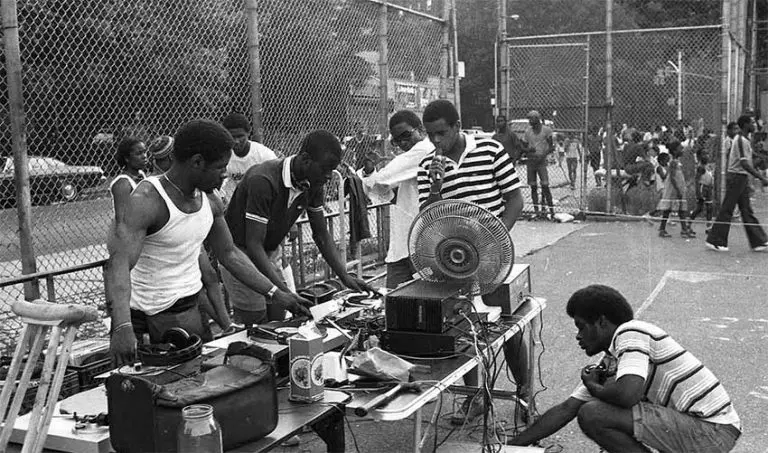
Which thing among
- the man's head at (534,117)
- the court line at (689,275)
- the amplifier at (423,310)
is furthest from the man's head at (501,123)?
the amplifier at (423,310)

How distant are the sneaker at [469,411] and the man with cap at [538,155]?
9416 millimetres

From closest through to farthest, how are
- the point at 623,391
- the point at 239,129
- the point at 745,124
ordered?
the point at 623,391
the point at 239,129
the point at 745,124

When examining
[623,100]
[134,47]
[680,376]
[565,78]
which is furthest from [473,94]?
[680,376]

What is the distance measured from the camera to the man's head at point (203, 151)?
397cm

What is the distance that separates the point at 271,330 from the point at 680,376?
198 centimetres

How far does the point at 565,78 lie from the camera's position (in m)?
15.1

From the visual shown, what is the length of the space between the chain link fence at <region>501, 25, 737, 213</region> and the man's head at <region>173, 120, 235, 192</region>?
1068cm

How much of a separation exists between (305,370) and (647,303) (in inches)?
242

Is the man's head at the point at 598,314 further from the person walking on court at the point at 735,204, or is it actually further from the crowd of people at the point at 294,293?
the person walking on court at the point at 735,204

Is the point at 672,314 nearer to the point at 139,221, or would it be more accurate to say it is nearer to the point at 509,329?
the point at 509,329

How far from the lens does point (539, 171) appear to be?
14.9 meters

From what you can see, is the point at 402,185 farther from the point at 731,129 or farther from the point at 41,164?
the point at 731,129

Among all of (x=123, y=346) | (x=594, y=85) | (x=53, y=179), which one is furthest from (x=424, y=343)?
(x=594, y=85)

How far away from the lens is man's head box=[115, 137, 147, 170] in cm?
611
